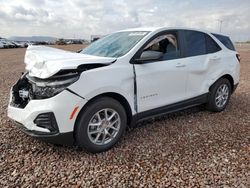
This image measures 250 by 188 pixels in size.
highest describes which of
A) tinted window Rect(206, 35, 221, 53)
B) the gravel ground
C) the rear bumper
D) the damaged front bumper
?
tinted window Rect(206, 35, 221, 53)

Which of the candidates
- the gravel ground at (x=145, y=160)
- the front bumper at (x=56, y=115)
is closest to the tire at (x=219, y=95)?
the gravel ground at (x=145, y=160)

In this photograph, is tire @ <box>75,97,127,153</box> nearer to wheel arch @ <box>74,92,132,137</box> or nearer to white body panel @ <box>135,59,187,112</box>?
wheel arch @ <box>74,92,132,137</box>

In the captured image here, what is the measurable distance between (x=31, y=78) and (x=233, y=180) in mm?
2782

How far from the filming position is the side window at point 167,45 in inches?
151

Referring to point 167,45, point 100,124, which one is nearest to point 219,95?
point 167,45

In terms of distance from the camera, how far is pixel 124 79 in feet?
10.9

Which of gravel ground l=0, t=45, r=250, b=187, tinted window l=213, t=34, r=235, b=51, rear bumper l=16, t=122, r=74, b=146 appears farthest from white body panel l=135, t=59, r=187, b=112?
tinted window l=213, t=34, r=235, b=51

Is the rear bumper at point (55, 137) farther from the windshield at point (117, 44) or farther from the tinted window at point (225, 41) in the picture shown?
the tinted window at point (225, 41)

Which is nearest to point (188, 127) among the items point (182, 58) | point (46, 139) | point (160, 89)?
point (160, 89)

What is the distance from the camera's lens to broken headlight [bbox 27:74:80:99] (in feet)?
9.42

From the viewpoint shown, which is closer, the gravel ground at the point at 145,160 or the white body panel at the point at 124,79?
the gravel ground at the point at 145,160

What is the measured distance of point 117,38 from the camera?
4211mm

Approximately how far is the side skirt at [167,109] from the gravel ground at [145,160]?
32 centimetres

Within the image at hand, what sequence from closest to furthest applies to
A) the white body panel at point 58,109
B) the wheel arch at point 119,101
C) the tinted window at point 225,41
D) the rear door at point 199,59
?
the white body panel at point 58,109
the wheel arch at point 119,101
the rear door at point 199,59
the tinted window at point 225,41
